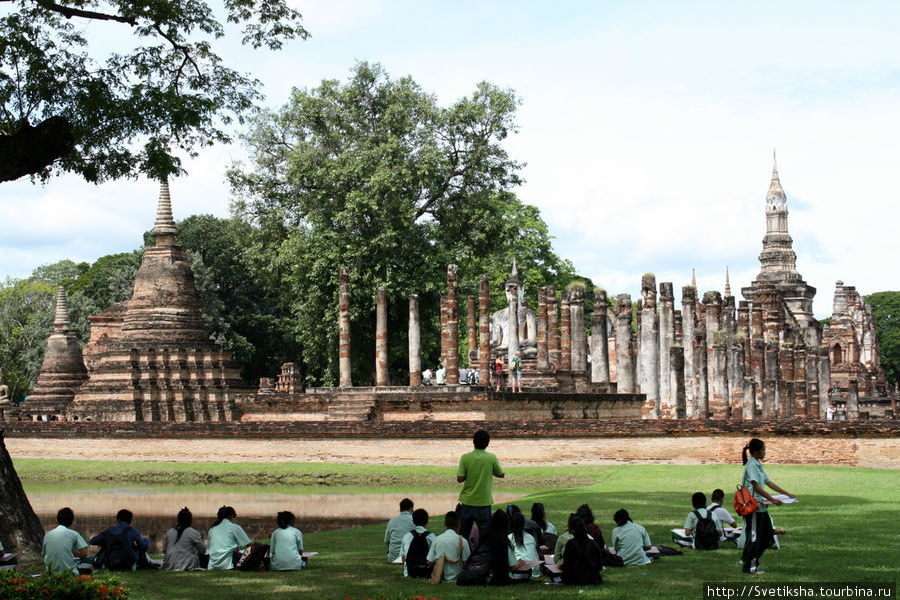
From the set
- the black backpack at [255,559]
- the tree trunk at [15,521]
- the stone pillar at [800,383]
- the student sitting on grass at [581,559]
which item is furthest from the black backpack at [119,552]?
the stone pillar at [800,383]

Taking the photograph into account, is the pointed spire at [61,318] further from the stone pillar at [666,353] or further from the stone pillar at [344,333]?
the stone pillar at [666,353]

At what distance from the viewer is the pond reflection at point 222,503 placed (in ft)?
60.4

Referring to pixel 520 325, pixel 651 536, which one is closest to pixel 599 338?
pixel 520 325

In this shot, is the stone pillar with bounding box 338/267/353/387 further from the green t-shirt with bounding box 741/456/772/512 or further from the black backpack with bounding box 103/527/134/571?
the green t-shirt with bounding box 741/456/772/512

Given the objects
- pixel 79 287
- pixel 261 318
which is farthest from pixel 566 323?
pixel 79 287

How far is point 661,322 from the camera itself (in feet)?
118

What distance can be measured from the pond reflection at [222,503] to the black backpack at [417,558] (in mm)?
4683

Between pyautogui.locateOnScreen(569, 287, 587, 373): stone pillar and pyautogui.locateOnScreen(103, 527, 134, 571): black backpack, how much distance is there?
2598cm

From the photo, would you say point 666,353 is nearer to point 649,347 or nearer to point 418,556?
point 649,347

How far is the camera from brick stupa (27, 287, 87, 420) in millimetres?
42812

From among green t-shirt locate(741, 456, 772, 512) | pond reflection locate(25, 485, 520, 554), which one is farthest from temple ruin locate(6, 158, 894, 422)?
green t-shirt locate(741, 456, 772, 512)

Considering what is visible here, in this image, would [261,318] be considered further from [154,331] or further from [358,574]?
[358,574]

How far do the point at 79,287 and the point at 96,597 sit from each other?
61.1 meters

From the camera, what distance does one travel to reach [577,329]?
37969 mm
